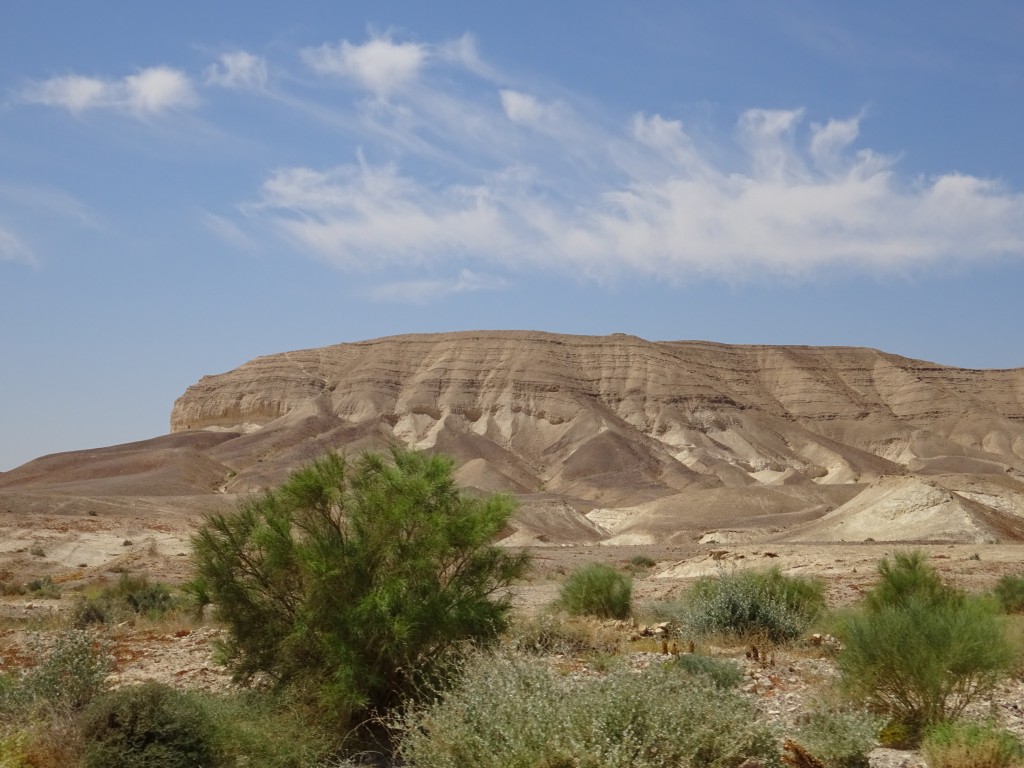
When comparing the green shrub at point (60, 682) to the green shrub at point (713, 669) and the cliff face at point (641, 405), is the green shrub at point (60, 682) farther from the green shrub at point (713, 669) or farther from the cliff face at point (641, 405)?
the cliff face at point (641, 405)

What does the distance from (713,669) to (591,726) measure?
360 cm

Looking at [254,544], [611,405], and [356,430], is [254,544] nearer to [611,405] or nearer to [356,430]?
[356,430]

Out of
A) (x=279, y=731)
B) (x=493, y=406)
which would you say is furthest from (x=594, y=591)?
(x=493, y=406)

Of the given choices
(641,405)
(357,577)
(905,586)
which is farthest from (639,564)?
(641,405)

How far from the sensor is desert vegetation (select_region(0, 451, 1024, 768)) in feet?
22.5

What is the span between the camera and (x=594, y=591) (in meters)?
17.5

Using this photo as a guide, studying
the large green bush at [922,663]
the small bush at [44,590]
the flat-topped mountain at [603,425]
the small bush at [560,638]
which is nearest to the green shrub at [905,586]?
the small bush at [560,638]

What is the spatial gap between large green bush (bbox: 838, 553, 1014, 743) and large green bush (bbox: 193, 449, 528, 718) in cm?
335

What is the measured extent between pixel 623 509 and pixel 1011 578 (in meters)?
54.5

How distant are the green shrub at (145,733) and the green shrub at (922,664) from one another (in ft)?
18.3

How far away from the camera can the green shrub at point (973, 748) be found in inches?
283

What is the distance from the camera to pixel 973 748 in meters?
7.28

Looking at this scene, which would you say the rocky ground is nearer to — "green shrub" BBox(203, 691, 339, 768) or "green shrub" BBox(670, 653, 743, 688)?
"green shrub" BBox(670, 653, 743, 688)

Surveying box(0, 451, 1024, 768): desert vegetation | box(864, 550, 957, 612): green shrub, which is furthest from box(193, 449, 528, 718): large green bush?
box(864, 550, 957, 612): green shrub
